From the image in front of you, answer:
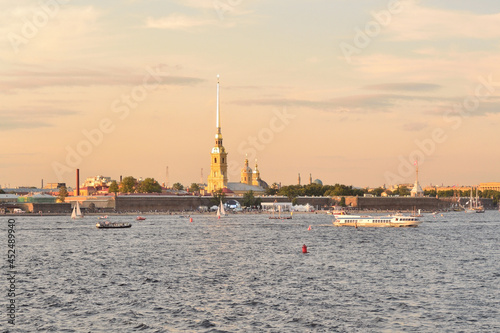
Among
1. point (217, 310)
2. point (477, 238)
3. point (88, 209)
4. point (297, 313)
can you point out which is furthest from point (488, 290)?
point (88, 209)

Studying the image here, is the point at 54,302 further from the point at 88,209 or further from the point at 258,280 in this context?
the point at 88,209

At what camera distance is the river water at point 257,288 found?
2952 cm

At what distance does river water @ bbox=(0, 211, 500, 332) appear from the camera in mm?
29516

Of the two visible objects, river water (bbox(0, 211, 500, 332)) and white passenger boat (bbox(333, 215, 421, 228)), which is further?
white passenger boat (bbox(333, 215, 421, 228))

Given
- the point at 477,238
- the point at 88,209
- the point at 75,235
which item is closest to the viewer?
the point at 477,238

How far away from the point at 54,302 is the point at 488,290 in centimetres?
2082

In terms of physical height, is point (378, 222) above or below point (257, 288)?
above

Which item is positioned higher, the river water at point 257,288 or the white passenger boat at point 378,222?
the white passenger boat at point 378,222

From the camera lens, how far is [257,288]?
38375 millimetres

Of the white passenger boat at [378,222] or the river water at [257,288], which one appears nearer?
the river water at [257,288]

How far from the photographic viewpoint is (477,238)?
7850 centimetres

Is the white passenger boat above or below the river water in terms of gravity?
above

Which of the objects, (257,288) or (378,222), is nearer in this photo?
(257,288)

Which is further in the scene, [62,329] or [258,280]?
[258,280]
